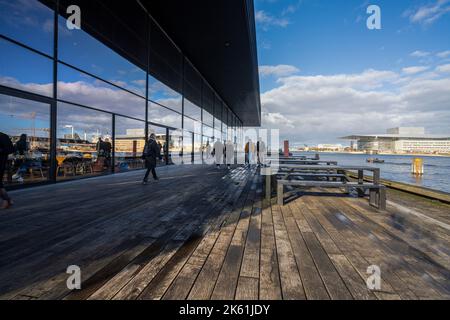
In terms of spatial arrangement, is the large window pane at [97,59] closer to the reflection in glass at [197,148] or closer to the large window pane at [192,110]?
the large window pane at [192,110]

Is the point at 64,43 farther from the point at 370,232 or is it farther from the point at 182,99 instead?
the point at 370,232

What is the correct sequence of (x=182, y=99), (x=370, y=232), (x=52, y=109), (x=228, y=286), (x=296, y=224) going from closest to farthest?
(x=228, y=286), (x=370, y=232), (x=296, y=224), (x=52, y=109), (x=182, y=99)

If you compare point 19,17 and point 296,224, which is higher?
point 19,17

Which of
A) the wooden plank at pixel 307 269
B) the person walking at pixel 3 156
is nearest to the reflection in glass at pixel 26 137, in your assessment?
the person walking at pixel 3 156

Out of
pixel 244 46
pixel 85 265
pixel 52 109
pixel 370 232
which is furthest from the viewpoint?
pixel 244 46

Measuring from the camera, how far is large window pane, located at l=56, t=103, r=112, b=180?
22.2 ft

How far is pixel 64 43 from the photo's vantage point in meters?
6.43

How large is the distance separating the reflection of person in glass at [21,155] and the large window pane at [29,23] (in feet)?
8.76

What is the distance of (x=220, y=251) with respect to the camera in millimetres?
2303

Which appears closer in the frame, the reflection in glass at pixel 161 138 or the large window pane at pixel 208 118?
the reflection in glass at pixel 161 138

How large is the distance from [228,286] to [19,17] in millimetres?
8609

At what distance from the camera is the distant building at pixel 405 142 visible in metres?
87.5
